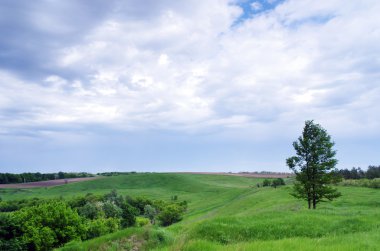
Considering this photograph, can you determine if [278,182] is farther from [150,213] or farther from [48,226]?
[48,226]

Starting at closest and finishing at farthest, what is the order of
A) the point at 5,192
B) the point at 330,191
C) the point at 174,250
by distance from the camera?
the point at 174,250, the point at 330,191, the point at 5,192

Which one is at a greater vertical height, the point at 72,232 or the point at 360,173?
the point at 360,173

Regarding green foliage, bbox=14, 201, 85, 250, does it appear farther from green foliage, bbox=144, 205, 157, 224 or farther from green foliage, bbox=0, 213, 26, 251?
green foliage, bbox=144, 205, 157, 224

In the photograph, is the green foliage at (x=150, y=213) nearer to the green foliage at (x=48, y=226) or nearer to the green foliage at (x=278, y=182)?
the green foliage at (x=278, y=182)

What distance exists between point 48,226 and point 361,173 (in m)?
104

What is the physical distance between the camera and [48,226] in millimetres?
44469

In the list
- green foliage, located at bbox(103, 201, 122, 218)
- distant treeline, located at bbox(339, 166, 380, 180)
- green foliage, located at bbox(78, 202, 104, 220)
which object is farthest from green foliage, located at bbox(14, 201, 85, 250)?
distant treeline, located at bbox(339, 166, 380, 180)

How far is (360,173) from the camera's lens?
11531 centimetres

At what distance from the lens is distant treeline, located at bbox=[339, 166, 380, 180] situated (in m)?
108

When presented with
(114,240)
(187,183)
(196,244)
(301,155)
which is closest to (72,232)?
(301,155)

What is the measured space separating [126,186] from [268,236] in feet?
594

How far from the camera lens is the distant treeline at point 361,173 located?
108 m

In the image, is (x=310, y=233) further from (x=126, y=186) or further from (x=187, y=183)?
(x=126, y=186)

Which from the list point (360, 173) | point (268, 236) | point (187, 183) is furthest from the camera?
point (187, 183)
